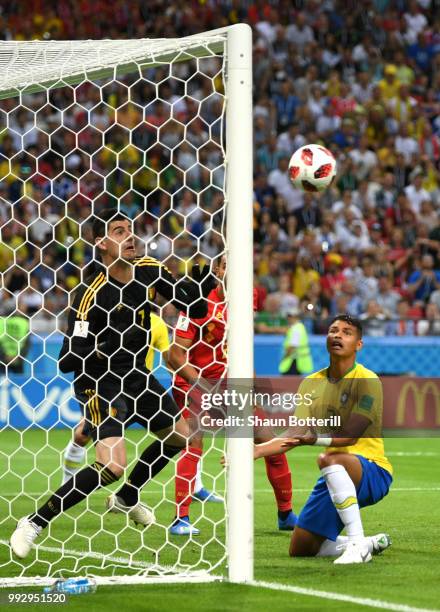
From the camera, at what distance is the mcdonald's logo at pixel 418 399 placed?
1514 cm

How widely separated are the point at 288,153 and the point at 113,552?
13.5m

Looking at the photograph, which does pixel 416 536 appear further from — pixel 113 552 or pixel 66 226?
pixel 66 226

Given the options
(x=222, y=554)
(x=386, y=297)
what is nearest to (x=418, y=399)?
(x=386, y=297)

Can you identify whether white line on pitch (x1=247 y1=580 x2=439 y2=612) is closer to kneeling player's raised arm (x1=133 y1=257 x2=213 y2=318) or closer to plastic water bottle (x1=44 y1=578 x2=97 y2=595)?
plastic water bottle (x1=44 y1=578 x2=97 y2=595)

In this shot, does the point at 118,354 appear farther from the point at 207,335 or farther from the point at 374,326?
the point at 374,326

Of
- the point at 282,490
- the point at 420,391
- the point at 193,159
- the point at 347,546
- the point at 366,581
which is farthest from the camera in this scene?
the point at 193,159

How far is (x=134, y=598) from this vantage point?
209 inches

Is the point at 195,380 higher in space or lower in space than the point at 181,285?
lower

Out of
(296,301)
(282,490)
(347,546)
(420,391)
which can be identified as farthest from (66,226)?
(347,546)

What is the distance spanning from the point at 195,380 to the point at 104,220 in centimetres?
136

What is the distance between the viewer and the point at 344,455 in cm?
656

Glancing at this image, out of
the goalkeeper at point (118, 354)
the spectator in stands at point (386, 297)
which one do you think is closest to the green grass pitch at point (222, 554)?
the goalkeeper at point (118, 354)

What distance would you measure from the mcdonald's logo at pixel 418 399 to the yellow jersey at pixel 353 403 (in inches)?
331

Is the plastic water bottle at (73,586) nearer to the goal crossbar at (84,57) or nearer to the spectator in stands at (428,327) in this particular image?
the goal crossbar at (84,57)
